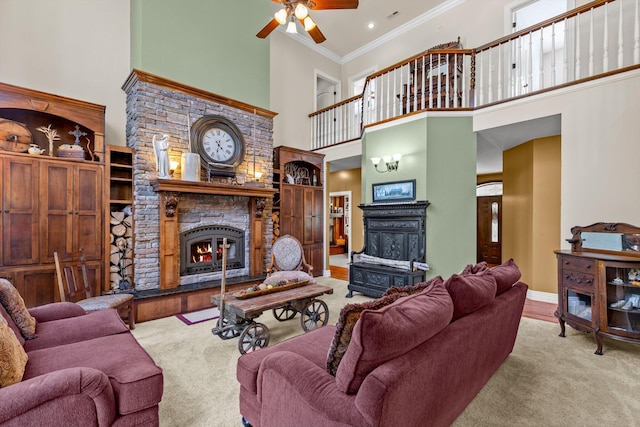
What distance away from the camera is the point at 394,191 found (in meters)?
5.11

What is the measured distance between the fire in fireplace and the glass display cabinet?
4.56 meters

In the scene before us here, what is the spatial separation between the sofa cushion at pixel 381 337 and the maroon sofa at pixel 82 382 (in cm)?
108

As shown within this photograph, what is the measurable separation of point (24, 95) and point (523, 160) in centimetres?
742

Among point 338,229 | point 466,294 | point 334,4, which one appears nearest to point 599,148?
point 466,294

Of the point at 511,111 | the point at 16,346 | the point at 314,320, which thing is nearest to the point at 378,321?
the point at 16,346

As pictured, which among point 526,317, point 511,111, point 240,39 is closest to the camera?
point 526,317

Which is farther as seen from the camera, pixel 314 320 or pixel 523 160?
pixel 523 160

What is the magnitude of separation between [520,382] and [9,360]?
10.9 feet

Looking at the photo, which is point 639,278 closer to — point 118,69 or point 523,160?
point 523,160

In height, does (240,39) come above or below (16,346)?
above

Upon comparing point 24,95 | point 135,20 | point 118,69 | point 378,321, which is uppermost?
point 135,20

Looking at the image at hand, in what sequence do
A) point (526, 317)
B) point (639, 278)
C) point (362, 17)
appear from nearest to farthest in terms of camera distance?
1. point (639, 278)
2. point (526, 317)
3. point (362, 17)

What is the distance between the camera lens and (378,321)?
1191 millimetres

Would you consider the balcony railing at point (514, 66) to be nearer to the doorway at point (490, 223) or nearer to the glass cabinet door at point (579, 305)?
the glass cabinet door at point (579, 305)
